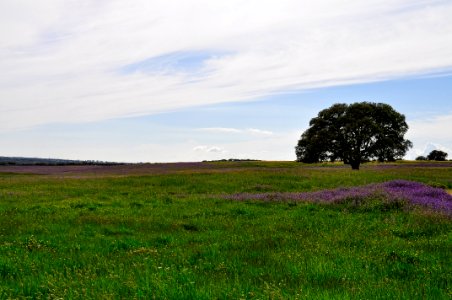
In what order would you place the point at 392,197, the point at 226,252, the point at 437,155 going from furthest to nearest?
the point at 437,155 < the point at 392,197 < the point at 226,252

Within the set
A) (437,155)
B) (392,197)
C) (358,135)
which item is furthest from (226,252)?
(437,155)

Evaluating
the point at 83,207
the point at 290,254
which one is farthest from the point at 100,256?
the point at 83,207

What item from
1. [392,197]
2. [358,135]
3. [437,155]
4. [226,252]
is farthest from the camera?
[437,155]

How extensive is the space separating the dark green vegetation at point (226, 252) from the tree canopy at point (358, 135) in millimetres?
42875

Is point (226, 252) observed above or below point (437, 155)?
below

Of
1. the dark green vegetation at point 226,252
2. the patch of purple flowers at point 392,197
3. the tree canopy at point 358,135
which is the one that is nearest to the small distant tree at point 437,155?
the tree canopy at point 358,135

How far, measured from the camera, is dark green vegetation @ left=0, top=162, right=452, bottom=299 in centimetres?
770

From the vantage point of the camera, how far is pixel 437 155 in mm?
123125

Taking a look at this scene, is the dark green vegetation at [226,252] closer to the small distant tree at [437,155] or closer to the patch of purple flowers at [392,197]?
the patch of purple flowers at [392,197]

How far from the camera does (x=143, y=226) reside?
16.6m

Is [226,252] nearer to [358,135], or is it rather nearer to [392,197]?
[392,197]

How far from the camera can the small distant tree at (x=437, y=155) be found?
122213mm

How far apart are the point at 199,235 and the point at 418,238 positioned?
674 cm

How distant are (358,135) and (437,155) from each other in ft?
241
